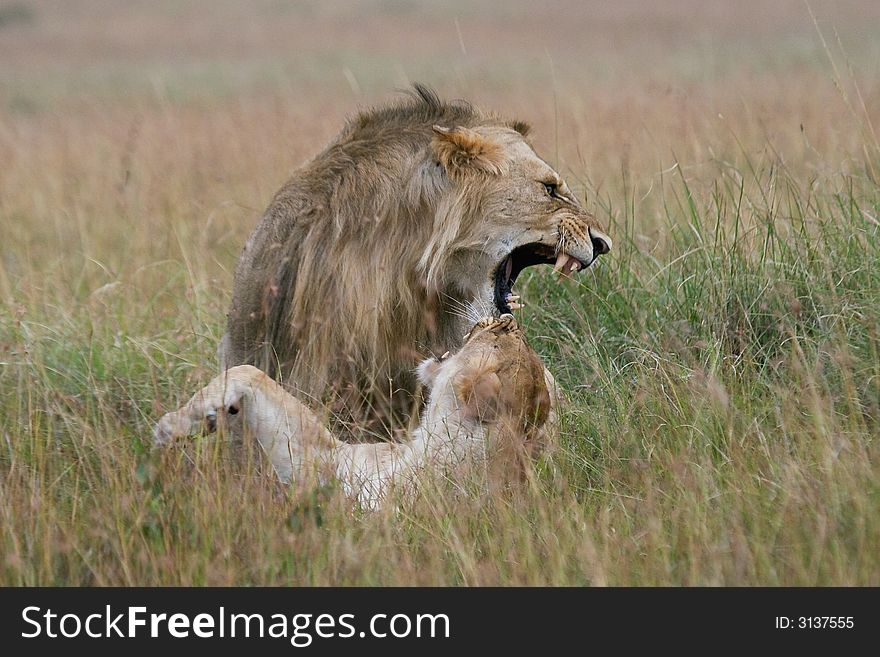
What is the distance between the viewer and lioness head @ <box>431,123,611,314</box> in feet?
15.3

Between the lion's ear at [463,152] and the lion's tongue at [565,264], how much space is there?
1.32 feet

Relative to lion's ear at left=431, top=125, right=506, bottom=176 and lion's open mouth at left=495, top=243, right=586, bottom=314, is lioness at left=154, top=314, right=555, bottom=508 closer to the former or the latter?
lion's open mouth at left=495, top=243, right=586, bottom=314

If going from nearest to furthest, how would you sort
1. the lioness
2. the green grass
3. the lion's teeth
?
the green grass → the lioness → the lion's teeth

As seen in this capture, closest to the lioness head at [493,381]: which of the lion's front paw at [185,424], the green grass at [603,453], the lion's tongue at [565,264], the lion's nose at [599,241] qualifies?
the green grass at [603,453]

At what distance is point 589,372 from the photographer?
5.22 metres

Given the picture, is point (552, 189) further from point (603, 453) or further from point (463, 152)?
point (603, 453)

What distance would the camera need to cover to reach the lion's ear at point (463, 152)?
4672 mm

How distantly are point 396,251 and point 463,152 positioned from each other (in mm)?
473

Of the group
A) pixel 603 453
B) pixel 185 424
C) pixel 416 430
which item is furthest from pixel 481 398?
pixel 185 424

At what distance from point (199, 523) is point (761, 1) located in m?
34.5

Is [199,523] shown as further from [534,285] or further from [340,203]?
[534,285]

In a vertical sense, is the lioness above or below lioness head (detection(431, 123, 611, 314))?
below

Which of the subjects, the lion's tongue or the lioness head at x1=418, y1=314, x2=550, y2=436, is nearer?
the lioness head at x1=418, y1=314, x2=550, y2=436

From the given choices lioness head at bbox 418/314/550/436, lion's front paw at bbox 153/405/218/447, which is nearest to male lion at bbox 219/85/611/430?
lioness head at bbox 418/314/550/436
